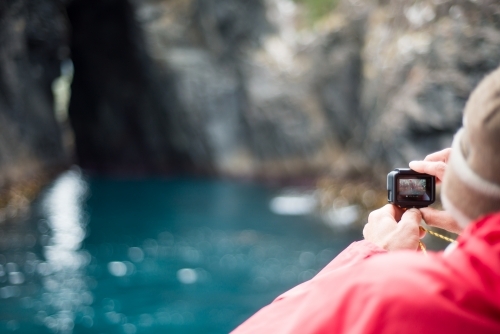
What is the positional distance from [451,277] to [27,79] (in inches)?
523

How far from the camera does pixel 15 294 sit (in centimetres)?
473

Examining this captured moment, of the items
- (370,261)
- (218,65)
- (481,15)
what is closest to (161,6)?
(218,65)

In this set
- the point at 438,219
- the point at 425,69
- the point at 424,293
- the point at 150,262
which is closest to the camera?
the point at 424,293

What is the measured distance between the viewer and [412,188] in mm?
1193

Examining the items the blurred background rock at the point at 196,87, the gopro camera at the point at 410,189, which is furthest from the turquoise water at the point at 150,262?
the gopro camera at the point at 410,189

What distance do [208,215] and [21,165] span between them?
5.12 metres

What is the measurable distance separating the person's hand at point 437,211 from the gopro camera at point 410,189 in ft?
0.07

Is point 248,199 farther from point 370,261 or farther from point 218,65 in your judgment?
point 370,261

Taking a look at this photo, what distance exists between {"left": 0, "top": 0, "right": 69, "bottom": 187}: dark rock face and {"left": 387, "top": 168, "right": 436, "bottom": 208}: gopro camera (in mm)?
8949

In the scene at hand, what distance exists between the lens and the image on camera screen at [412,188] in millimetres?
1184

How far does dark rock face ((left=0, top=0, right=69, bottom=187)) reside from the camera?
31.5 ft

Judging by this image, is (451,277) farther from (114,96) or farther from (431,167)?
(114,96)

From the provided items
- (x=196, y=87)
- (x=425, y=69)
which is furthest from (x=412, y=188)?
(x=196, y=87)

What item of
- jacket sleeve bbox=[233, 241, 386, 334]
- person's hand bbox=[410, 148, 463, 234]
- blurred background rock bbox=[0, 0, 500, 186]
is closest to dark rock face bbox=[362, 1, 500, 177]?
blurred background rock bbox=[0, 0, 500, 186]
